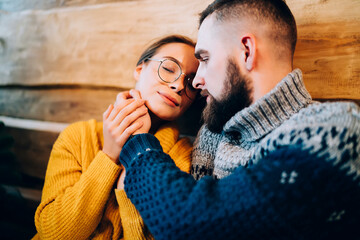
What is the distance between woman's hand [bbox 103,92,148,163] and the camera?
35.1 inches

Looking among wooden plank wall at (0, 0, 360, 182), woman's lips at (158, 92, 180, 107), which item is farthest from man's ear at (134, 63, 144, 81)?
woman's lips at (158, 92, 180, 107)

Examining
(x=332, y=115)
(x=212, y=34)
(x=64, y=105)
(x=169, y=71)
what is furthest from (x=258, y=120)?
(x=64, y=105)

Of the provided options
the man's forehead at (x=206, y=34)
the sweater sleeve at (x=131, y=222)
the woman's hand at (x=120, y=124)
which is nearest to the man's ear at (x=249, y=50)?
the man's forehead at (x=206, y=34)

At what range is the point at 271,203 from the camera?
0.50m

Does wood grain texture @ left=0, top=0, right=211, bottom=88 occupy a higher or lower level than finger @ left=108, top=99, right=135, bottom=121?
higher

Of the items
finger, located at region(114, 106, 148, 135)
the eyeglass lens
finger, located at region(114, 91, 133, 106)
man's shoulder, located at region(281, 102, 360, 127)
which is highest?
man's shoulder, located at region(281, 102, 360, 127)

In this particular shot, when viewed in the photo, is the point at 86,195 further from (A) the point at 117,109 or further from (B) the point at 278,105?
(B) the point at 278,105

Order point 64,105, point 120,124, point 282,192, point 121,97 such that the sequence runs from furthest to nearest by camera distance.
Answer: point 64,105
point 121,97
point 120,124
point 282,192

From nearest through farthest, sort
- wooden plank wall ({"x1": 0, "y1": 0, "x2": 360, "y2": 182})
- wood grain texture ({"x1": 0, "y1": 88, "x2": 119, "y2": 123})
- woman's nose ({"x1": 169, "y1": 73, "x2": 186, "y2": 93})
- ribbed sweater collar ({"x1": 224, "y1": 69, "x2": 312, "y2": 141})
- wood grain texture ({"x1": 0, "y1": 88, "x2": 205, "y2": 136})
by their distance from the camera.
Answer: ribbed sweater collar ({"x1": 224, "y1": 69, "x2": 312, "y2": 141}), wooden plank wall ({"x1": 0, "y1": 0, "x2": 360, "y2": 182}), woman's nose ({"x1": 169, "y1": 73, "x2": 186, "y2": 93}), wood grain texture ({"x1": 0, "y1": 88, "x2": 205, "y2": 136}), wood grain texture ({"x1": 0, "y1": 88, "x2": 119, "y2": 123})

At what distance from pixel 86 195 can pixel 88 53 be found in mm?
947

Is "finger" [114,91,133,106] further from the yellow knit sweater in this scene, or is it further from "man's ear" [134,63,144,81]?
the yellow knit sweater

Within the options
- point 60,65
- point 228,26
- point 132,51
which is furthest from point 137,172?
point 60,65

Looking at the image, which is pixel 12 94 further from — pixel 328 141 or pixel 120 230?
pixel 328 141

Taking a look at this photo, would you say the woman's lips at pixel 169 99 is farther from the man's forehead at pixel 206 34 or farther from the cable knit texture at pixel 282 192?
the cable knit texture at pixel 282 192
